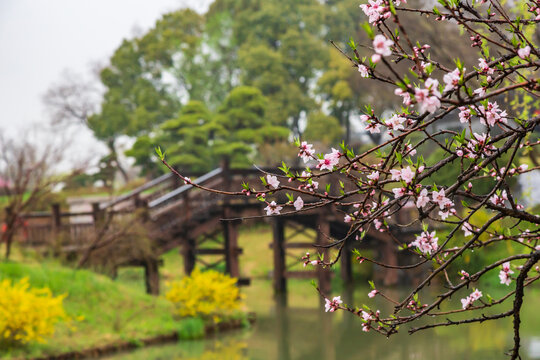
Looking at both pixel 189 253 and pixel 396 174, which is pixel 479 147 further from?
pixel 189 253

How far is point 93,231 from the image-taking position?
13281mm

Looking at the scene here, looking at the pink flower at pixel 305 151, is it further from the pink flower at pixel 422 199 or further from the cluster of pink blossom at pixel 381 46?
the cluster of pink blossom at pixel 381 46

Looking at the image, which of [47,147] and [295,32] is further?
[295,32]

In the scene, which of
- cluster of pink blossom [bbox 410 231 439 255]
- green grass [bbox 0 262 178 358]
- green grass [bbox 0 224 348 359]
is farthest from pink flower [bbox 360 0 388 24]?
green grass [bbox 0 262 178 358]

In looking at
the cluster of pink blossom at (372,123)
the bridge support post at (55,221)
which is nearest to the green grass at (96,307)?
the bridge support post at (55,221)

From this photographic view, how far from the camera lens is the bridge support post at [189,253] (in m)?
15.1

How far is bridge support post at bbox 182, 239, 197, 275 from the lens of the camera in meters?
15.1

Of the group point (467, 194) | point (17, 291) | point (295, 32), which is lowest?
point (17, 291)

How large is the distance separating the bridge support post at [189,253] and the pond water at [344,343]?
111 inches

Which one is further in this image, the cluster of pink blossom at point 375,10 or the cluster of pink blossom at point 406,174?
the cluster of pink blossom at point 375,10

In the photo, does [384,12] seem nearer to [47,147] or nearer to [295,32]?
[47,147]

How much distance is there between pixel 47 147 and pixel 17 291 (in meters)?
3.87

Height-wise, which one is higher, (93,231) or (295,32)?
(295,32)

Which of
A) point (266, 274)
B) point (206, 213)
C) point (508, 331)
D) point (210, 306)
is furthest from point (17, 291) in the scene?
point (266, 274)
